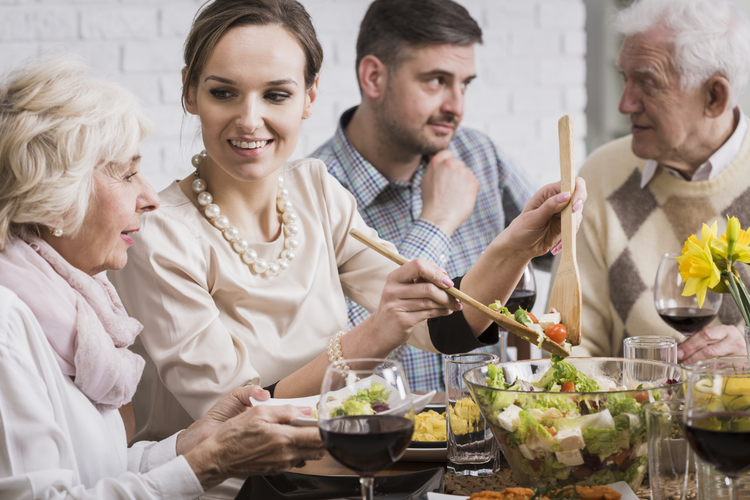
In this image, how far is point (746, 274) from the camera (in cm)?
191

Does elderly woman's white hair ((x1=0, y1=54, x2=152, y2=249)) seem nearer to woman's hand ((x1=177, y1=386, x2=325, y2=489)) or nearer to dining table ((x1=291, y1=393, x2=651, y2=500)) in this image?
woman's hand ((x1=177, y1=386, x2=325, y2=489))

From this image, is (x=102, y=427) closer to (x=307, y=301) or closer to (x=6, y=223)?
(x=6, y=223)

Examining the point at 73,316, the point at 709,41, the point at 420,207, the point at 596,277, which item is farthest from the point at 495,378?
the point at 709,41

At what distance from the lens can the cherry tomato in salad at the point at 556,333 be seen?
1.13 meters

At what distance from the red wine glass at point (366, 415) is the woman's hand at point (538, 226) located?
668 mm

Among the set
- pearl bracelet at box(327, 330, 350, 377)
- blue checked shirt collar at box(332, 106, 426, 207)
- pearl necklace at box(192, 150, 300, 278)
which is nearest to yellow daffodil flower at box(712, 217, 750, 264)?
pearl bracelet at box(327, 330, 350, 377)

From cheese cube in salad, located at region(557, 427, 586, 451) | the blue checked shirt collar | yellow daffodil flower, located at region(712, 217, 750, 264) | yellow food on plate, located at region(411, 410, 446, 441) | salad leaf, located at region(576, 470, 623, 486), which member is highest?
the blue checked shirt collar

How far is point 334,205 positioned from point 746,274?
115cm

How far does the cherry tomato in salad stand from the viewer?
1.13 metres

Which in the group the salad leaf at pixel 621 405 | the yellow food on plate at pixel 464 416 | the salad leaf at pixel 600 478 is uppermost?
the salad leaf at pixel 621 405

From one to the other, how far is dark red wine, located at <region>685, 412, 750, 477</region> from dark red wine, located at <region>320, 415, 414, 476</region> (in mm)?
305

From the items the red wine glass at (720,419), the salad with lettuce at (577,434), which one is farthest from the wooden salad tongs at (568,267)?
the red wine glass at (720,419)

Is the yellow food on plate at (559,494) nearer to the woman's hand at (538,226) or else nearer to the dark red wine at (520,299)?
the woman's hand at (538,226)

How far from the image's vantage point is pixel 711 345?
1494mm
